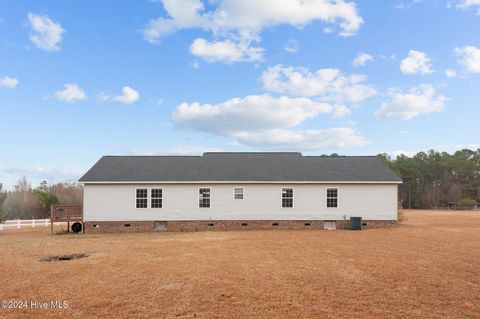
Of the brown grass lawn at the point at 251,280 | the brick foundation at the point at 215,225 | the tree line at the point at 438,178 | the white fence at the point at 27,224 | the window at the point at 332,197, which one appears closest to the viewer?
the brown grass lawn at the point at 251,280

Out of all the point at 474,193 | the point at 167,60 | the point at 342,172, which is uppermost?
the point at 167,60

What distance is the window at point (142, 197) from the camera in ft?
76.3

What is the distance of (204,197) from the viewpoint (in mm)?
23672

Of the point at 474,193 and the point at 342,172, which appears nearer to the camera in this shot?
the point at 342,172

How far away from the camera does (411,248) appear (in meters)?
15.2

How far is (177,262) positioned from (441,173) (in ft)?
249

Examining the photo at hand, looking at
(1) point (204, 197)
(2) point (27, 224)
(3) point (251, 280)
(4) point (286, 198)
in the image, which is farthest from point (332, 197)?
(2) point (27, 224)

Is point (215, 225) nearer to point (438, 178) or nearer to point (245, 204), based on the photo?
point (245, 204)

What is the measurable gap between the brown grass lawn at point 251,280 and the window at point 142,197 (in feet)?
22.8

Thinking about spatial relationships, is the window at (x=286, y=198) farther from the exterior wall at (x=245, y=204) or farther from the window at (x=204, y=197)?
the window at (x=204, y=197)

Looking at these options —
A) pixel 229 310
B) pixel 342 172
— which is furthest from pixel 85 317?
pixel 342 172

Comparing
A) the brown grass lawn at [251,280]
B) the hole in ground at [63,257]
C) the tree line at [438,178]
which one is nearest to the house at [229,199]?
the brown grass lawn at [251,280]

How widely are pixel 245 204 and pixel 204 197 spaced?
2.73 metres

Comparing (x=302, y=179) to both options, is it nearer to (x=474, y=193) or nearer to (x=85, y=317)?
(x=85, y=317)
